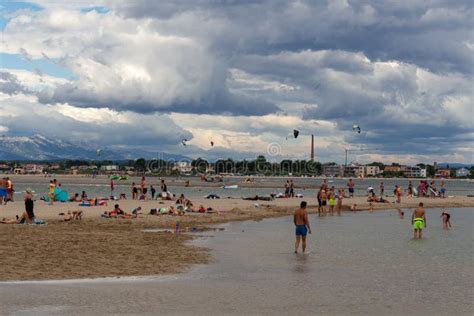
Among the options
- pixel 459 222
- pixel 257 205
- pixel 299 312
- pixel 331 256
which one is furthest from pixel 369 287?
pixel 257 205

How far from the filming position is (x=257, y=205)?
42.5m

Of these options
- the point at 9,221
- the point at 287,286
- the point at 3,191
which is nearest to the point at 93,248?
the point at 287,286

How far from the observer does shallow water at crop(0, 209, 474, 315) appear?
11266mm

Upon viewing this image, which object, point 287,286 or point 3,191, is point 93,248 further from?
point 3,191

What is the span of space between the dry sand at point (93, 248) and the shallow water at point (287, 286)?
0.95 m

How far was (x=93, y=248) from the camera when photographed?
18.2m

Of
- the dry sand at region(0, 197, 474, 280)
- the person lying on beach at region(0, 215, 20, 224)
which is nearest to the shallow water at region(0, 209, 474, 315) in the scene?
the dry sand at region(0, 197, 474, 280)

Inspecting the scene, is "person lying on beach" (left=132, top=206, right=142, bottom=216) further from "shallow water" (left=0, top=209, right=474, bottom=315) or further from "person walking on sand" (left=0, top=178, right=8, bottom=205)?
"shallow water" (left=0, top=209, right=474, bottom=315)

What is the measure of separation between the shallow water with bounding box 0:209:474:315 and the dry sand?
0.95m

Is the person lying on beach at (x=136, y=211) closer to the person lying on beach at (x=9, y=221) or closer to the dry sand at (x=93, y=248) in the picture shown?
the dry sand at (x=93, y=248)

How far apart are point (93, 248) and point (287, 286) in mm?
6848

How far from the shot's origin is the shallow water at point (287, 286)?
11.3 m

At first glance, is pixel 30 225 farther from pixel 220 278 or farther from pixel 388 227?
pixel 388 227

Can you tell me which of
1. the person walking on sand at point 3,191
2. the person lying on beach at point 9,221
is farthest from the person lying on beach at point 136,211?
the person walking on sand at point 3,191
